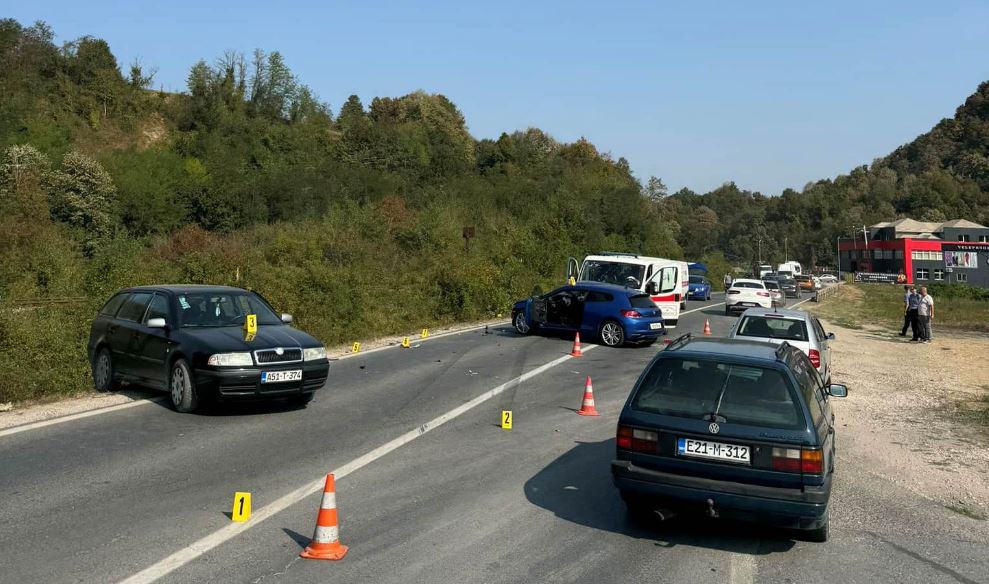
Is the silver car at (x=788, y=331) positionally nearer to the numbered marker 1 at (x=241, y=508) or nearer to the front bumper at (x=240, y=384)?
the front bumper at (x=240, y=384)

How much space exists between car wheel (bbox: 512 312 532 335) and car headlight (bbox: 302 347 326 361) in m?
11.5

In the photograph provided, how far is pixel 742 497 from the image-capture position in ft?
18.5

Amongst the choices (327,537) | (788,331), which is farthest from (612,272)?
(327,537)

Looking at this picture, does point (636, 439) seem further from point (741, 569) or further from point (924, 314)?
point (924, 314)

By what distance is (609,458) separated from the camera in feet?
28.5

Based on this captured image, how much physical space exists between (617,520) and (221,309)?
23.3 ft

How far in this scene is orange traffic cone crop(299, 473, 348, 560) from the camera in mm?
5379

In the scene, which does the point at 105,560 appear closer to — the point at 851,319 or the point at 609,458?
the point at 609,458

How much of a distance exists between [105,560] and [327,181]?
205 ft

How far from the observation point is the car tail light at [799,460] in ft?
18.4

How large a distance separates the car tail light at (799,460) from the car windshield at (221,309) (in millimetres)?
7984

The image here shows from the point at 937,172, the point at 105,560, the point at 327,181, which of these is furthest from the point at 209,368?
the point at 937,172

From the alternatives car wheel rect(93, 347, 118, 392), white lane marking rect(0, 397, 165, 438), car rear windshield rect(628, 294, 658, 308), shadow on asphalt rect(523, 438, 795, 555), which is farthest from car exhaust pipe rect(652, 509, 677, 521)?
car rear windshield rect(628, 294, 658, 308)

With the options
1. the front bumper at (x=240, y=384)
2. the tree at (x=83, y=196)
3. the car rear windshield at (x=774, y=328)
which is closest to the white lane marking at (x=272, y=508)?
the front bumper at (x=240, y=384)
